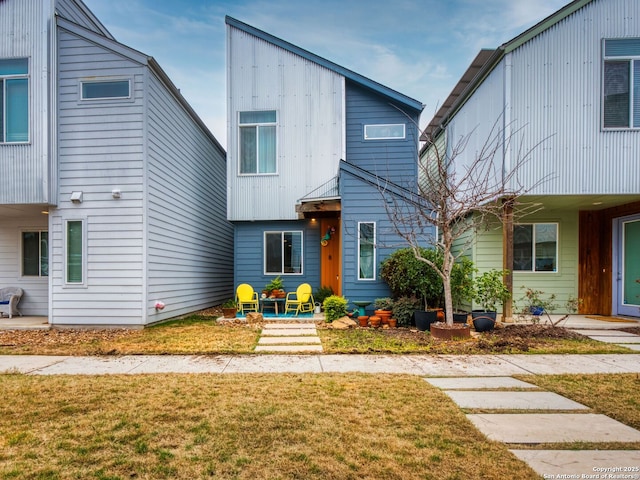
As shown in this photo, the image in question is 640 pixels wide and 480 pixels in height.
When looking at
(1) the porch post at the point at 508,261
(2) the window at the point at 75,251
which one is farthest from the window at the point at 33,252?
(1) the porch post at the point at 508,261

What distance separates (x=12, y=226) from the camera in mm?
10016

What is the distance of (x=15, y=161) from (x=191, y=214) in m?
4.26

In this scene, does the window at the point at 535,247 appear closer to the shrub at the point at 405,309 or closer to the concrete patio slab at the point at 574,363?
the shrub at the point at 405,309

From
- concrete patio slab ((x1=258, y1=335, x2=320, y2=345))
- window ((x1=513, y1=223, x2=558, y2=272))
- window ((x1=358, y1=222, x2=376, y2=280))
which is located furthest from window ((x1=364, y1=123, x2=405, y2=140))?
concrete patio slab ((x1=258, y1=335, x2=320, y2=345))

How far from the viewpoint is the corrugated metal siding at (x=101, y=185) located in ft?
26.3

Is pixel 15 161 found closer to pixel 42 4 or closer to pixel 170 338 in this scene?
pixel 42 4

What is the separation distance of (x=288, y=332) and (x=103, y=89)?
22.9ft

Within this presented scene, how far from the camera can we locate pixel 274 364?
16.9 feet

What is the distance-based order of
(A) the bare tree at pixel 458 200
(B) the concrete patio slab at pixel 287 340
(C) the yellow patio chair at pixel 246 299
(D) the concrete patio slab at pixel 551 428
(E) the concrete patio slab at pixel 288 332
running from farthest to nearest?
(C) the yellow patio chair at pixel 246 299, (E) the concrete patio slab at pixel 288 332, (A) the bare tree at pixel 458 200, (B) the concrete patio slab at pixel 287 340, (D) the concrete patio slab at pixel 551 428

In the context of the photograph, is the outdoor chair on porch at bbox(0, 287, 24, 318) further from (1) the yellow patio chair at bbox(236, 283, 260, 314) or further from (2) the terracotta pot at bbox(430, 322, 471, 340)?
(2) the terracotta pot at bbox(430, 322, 471, 340)

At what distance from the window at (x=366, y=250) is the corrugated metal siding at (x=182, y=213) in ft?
16.3

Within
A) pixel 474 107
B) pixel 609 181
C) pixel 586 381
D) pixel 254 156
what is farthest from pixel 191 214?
pixel 609 181

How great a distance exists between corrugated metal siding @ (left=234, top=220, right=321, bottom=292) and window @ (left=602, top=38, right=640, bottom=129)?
7633mm

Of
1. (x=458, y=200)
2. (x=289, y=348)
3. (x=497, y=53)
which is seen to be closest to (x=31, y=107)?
(x=289, y=348)
